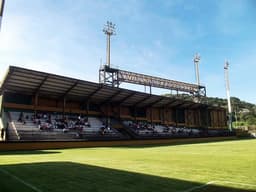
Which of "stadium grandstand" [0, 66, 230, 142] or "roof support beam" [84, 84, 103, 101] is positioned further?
"roof support beam" [84, 84, 103, 101]

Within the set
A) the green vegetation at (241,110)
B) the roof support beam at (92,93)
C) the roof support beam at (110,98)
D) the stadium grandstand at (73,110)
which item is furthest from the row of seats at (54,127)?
the green vegetation at (241,110)

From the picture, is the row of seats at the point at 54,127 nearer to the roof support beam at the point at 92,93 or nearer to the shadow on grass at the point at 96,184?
the roof support beam at the point at 92,93

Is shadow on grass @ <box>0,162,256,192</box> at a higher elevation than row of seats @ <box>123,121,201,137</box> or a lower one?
lower

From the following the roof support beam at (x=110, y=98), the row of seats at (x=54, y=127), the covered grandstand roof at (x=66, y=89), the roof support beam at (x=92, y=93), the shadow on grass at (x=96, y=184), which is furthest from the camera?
the roof support beam at (x=110, y=98)

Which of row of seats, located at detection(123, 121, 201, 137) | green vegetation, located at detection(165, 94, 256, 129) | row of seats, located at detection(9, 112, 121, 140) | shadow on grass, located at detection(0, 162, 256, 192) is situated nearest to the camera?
shadow on grass, located at detection(0, 162, 256, 192)

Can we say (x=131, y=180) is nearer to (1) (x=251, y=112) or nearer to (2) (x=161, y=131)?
(2) (x=161, y=131)

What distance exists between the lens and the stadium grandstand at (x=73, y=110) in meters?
25.1

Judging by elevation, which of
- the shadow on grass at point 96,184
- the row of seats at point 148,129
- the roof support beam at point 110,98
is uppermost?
the roof support beam at point 110,98

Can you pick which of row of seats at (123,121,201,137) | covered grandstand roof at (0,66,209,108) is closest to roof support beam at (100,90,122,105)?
covered grandstand roof at (0,66,209,108)

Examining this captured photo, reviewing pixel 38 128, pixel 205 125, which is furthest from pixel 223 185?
pixel 205 125

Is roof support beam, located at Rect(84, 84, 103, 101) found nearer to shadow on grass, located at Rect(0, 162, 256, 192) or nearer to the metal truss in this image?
the metal truss

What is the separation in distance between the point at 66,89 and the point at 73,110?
4.55 metres

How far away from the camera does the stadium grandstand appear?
2509cm

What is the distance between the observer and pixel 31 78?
2544 cm
